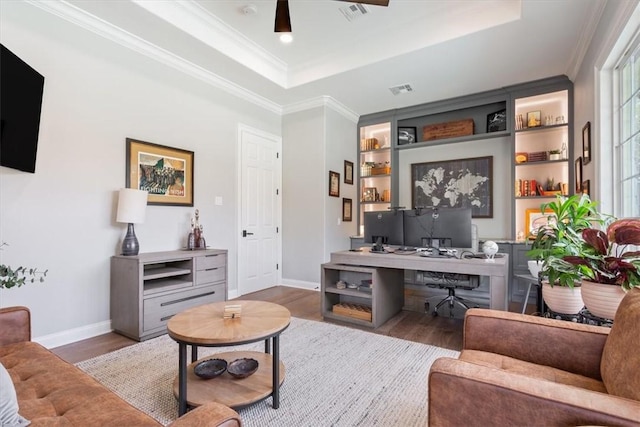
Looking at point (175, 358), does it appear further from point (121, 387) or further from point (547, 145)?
point (547, 145)

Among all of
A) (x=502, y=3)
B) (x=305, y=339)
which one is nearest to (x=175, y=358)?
(x=305, y=339)

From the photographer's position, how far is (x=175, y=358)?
8.14ft

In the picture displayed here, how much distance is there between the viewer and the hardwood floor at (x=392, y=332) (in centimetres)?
264

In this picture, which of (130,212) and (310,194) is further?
(310,194)

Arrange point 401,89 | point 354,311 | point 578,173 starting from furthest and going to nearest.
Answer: point 401,89 → point 578,173 → point 354,311

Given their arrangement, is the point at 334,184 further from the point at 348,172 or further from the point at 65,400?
the point at 65,400

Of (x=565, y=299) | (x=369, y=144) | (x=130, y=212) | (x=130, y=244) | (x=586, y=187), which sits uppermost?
(x=369, y=144)

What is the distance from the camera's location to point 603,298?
1522 mm

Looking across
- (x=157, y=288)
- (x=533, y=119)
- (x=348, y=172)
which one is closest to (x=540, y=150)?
(x=533, y=119)

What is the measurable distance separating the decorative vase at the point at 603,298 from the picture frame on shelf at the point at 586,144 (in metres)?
2.24

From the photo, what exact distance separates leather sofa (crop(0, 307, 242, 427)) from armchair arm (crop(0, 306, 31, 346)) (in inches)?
0.5

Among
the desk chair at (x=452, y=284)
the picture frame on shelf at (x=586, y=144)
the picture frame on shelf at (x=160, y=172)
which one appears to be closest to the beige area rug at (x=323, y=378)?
the desk chair at (x=452, y=284)

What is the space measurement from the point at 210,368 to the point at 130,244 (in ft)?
5.55

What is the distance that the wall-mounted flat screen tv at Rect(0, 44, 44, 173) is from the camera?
7.16 feet
